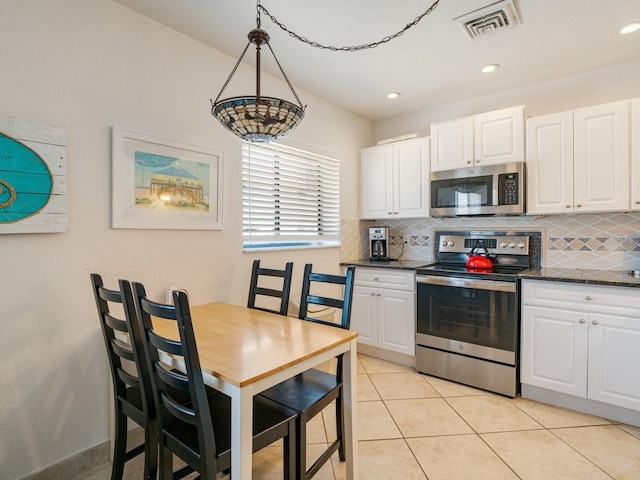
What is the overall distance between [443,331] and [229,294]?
5.93ft

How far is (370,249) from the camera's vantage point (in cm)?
386

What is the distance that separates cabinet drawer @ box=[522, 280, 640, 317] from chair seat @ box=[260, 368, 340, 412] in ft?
5.61

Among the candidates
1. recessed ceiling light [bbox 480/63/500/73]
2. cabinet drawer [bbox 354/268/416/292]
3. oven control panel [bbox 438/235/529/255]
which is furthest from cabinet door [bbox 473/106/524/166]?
cabinet drawer [bbox 354/268/416/292]

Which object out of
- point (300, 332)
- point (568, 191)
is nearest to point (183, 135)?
point (300, 332)

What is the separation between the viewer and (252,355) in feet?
4.50

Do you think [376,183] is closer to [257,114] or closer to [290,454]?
[257,114]

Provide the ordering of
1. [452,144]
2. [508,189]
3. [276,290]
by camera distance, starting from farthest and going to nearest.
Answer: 1. [452,144]
2. [508,189]
3. [276,290]

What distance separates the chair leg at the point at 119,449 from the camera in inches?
61.4

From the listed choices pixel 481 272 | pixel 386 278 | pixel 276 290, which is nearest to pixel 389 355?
pixel 386 278

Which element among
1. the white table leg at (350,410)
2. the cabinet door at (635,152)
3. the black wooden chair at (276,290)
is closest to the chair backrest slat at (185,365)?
the white table leg at (350,410)

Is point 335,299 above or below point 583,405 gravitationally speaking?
above

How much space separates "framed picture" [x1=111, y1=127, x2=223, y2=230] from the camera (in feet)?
6.34

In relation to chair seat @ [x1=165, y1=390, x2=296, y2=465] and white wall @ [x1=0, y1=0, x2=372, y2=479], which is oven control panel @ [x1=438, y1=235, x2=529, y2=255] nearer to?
Result: white wall @ [x1=0, y1=0, x2=372, y2=479]

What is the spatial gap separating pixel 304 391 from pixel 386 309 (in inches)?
70.5
